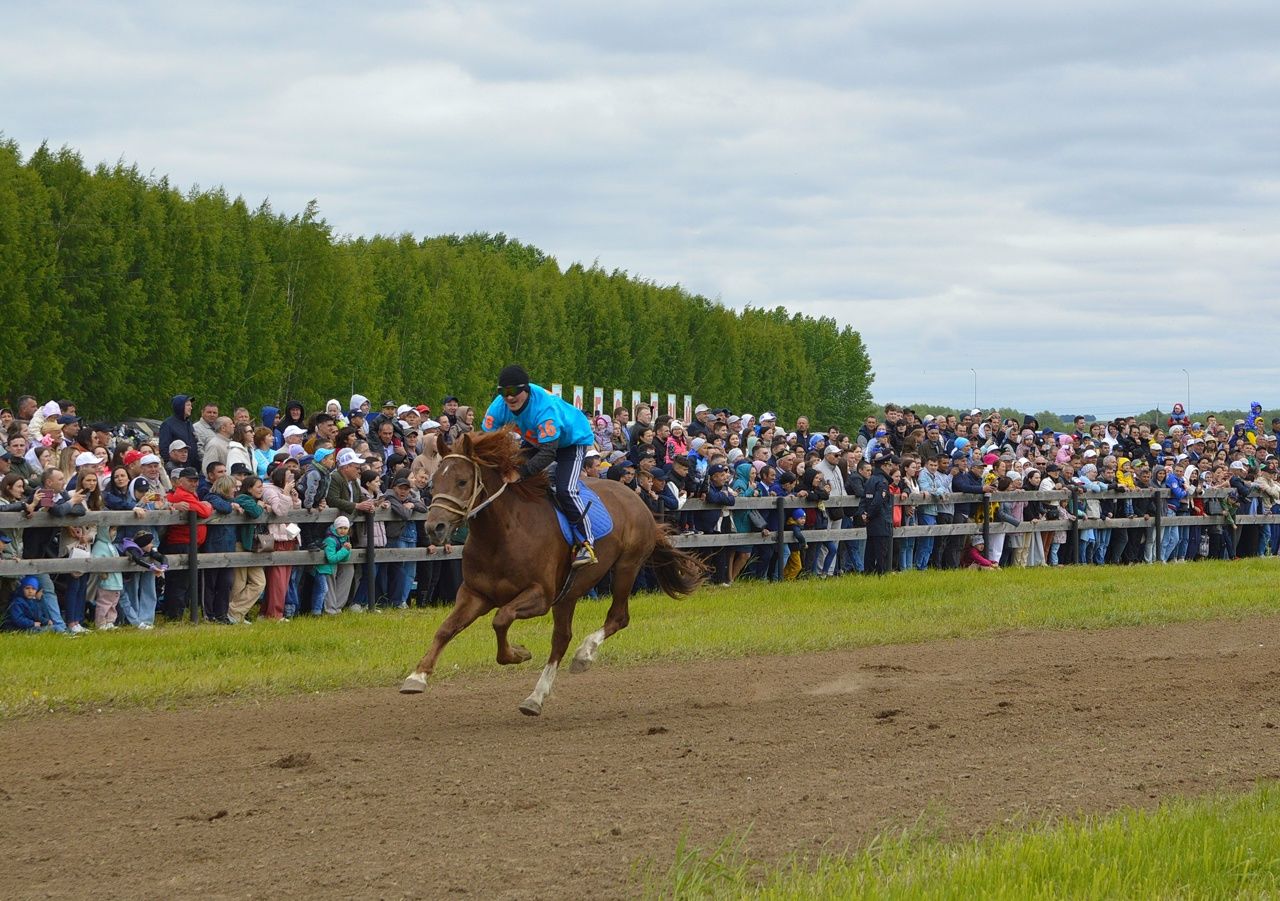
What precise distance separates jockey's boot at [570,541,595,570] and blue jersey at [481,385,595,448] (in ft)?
2.44

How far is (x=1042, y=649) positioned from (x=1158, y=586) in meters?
6.78

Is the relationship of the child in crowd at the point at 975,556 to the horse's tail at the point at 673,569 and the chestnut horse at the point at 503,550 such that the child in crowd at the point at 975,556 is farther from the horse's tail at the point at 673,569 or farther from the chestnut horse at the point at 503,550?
the chestnut horse at the point at 503,550

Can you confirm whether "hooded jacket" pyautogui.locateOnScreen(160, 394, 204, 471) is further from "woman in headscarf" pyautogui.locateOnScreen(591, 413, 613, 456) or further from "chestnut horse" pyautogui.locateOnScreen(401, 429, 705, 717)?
"chestnut horse" pyautogui.locateOnScreen(401, 429, 705, 717)

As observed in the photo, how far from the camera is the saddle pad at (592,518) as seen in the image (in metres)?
10.7

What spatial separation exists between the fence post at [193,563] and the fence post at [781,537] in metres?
7.75

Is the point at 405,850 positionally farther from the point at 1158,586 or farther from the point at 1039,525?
the point at 1039,525

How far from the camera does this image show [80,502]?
13.5 metres

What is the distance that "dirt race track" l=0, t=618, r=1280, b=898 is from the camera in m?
6.23

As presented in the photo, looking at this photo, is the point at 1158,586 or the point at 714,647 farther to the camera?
the point at 1158,586

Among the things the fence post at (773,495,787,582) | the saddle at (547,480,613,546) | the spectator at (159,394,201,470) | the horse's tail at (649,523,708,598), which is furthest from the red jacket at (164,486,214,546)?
the fence post at (773,495,787,582)

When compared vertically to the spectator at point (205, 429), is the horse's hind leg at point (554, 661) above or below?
below

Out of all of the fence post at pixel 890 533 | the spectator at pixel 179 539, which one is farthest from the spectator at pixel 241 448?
the fence post at pixel 890 533

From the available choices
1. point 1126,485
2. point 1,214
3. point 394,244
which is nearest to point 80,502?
point 1126,485

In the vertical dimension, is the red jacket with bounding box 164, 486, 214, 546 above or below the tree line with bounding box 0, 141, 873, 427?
below
